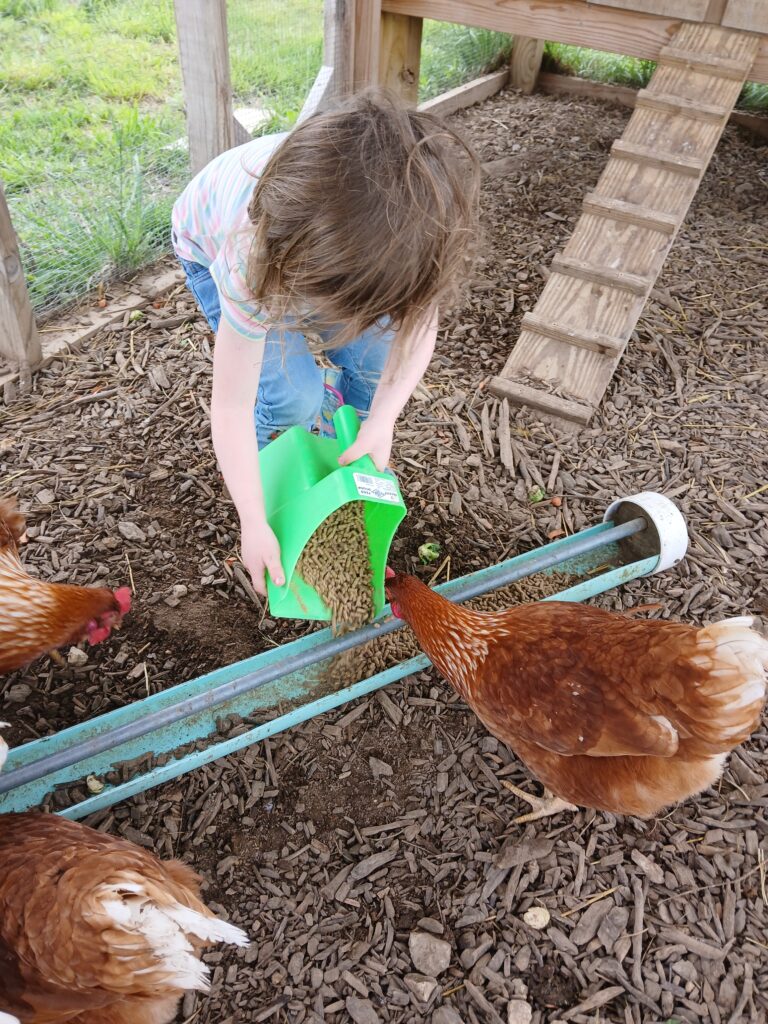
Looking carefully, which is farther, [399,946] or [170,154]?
[170,154]

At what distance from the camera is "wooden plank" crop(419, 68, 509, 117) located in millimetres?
4848

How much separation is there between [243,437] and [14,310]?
1565 millimetres

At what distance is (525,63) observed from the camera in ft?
17.3

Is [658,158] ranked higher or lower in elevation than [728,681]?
higher

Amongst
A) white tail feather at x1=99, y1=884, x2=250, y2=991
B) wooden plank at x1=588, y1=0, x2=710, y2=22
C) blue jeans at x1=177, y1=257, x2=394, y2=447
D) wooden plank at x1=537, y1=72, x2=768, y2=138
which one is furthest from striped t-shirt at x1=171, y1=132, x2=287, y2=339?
wooden plank at x1=537, y1=72, x2=768, y2=138

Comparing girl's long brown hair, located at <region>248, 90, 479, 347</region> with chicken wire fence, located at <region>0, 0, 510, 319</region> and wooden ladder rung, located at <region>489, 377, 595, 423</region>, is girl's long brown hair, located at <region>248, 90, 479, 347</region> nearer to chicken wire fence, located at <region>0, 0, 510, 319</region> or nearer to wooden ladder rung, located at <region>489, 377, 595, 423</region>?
wooden ladder rung, located at <region>489, 377, 595, 423</region>

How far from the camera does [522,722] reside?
6.14ft

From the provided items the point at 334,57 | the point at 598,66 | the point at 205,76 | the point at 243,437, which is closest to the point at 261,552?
the point at 243,437

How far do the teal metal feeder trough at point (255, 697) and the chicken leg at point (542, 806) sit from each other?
0.47 m

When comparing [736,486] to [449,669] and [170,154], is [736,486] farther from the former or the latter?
[170,154]

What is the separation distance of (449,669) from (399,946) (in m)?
A: 0.68

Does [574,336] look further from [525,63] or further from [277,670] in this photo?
[525,63]

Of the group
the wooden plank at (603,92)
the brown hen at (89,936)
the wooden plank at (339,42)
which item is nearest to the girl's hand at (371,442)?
the brown hen at (89,936)

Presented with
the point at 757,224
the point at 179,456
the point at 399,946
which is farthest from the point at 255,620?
the point at 757,224
